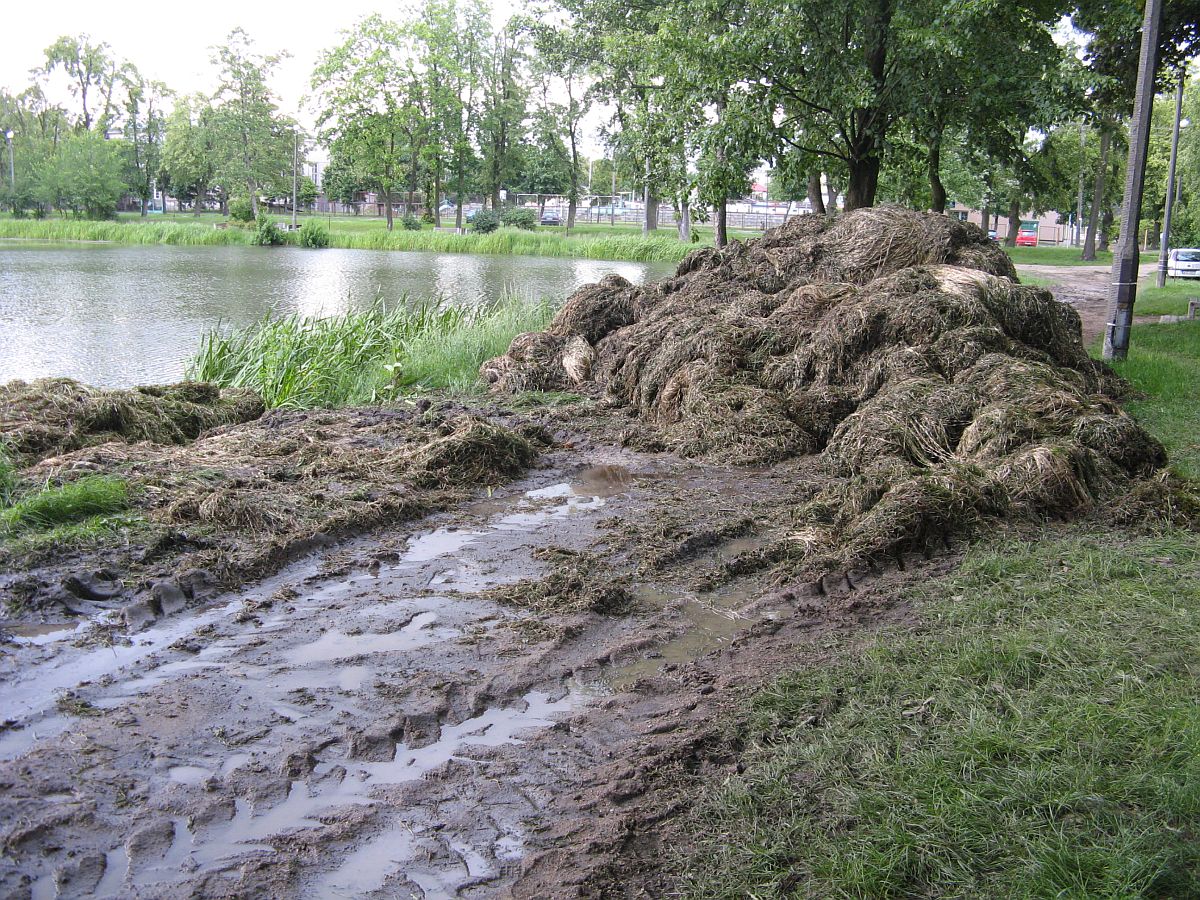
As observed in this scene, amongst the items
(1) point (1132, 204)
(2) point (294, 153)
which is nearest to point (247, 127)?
(2) point (294, 153)

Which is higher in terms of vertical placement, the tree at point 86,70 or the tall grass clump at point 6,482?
the tree at point 86,70

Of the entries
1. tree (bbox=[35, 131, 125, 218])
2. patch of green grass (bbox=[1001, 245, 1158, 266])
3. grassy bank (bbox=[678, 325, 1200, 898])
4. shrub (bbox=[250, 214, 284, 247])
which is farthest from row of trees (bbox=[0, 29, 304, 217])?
grassy bank (bbox=[678, 325, 1200, 898])

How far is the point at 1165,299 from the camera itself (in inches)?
944

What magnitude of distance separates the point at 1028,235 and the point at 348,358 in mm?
72342

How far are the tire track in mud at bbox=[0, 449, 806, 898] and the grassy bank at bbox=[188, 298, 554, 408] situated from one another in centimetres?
605

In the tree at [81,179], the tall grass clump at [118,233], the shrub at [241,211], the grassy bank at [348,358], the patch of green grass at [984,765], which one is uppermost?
the tree at [81,179]

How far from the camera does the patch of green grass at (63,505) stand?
6168 millimetres

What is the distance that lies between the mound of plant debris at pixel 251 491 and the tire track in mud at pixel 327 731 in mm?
361

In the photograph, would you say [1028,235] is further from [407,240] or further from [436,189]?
[407,240]

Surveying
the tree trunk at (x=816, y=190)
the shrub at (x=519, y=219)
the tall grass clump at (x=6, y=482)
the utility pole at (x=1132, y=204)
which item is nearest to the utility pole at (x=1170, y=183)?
the tree trunk at (x=816, y=190)

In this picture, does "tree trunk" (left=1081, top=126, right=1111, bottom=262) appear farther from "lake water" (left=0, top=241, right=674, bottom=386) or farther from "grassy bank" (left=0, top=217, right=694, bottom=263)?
"lake water" (left=0, top=241, right=674, bottom=386)

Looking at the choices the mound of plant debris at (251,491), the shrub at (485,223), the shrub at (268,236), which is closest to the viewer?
the mound of plant debris at (251,491)

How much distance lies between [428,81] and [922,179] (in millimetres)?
48045

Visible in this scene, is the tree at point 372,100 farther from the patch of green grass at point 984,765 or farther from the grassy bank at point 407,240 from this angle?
the patch of green grass at point 984,765
